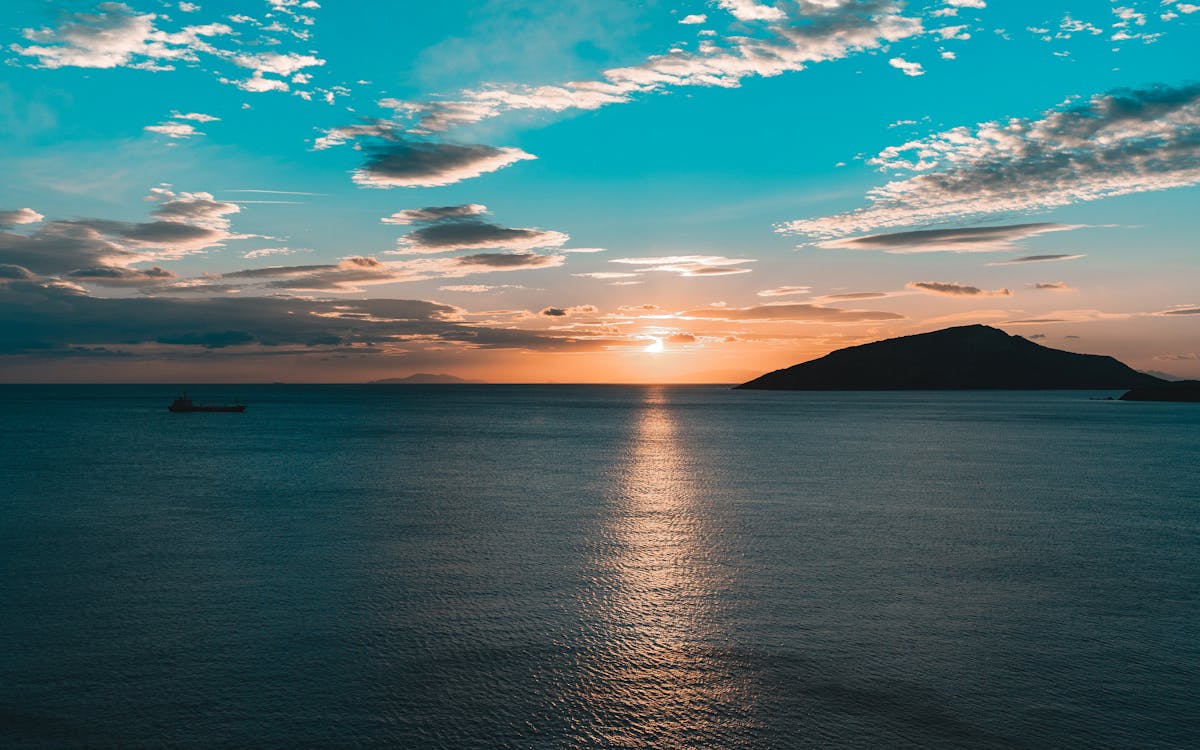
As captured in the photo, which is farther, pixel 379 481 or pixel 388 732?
pixel 379 481

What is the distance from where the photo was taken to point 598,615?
25188 mm

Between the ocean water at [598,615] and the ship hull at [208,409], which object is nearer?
the ocean water at [598,615]

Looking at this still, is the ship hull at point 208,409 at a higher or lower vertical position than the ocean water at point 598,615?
lower

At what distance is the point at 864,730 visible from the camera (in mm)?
16859

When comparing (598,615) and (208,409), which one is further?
(208,409)

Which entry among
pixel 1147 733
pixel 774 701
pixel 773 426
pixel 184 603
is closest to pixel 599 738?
pixel 774 701

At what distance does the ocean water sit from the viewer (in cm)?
1744

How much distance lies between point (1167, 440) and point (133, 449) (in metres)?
135

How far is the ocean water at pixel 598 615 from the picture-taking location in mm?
17438

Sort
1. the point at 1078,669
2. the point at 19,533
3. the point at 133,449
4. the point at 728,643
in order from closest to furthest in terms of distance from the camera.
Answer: the point at 1078,669 < the point at 728,643 < the point at 19,533 < the point at 133,449

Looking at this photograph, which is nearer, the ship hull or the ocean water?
the ocean water

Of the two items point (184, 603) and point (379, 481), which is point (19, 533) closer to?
point (184, 603)

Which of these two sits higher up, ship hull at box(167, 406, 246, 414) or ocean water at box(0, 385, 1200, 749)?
ocean water at box(0, 385, 1200, 749)

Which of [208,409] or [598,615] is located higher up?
[598,615]
